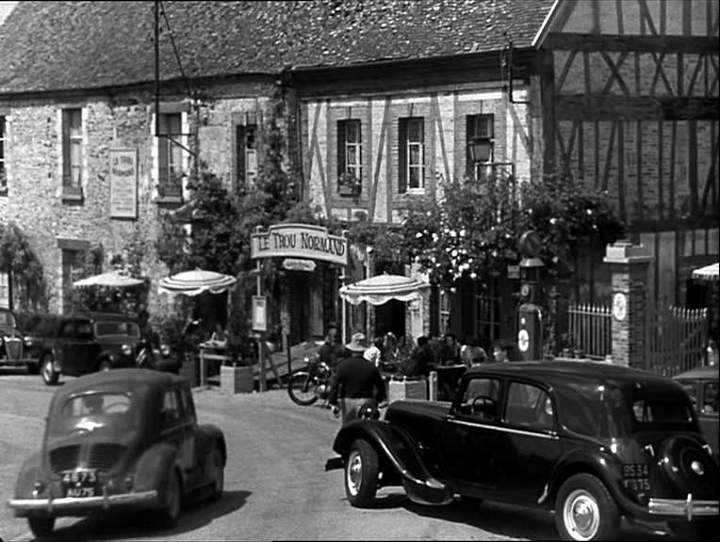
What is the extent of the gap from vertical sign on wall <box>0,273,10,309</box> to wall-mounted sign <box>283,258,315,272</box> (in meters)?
2.54

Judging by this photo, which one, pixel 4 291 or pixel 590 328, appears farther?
pixel 590 328

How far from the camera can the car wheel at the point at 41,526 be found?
401cm

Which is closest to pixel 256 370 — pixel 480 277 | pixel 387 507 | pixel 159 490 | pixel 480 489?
pixel 387 507

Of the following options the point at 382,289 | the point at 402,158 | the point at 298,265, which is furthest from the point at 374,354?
the point at 402,158

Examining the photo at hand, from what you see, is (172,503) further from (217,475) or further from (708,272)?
(708,272)

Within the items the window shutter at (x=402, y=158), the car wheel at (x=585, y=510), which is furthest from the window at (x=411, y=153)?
the car wheel at (x=585, y=510)

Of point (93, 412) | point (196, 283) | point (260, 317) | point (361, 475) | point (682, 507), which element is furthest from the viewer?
point (260, 317)

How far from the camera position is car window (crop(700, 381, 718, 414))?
622 centimetres

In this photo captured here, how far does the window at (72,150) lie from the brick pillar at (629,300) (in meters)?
3.94

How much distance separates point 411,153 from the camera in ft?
28.2

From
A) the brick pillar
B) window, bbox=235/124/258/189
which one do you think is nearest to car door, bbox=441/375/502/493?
window, bbox=235/124/258/189

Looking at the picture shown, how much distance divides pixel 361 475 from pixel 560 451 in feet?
3.06

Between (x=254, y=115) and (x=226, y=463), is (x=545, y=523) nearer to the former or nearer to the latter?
(x=226, y=463)

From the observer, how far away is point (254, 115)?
601 cm
